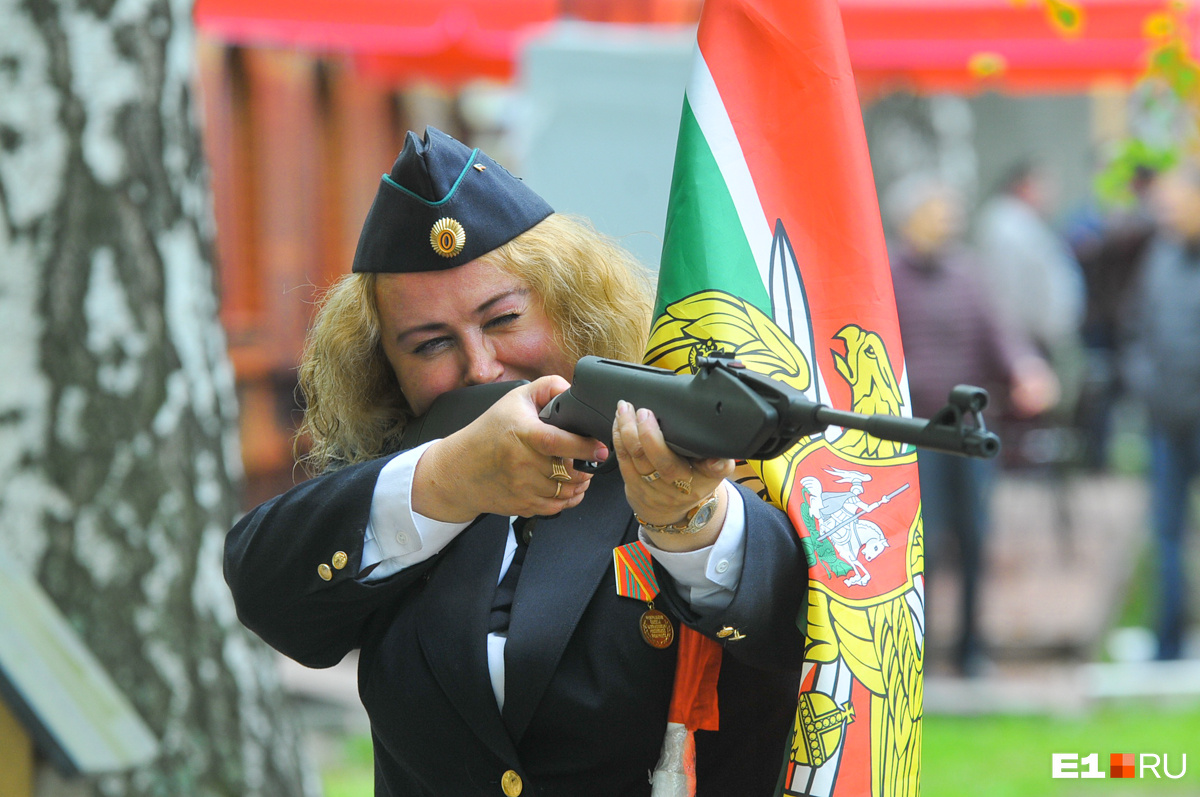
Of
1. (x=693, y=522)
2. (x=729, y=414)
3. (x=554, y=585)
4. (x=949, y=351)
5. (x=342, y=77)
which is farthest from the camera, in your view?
(x=342, y=77)

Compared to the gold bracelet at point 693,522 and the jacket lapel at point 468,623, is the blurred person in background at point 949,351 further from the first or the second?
the gold bracelet at point 693,522

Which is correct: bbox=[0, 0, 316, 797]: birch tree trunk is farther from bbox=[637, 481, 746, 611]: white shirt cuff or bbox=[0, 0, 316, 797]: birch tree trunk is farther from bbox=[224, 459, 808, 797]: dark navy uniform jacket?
bbox=[637, 481, 746, 611]: white shirt cuff

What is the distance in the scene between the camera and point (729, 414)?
1637 millimetres

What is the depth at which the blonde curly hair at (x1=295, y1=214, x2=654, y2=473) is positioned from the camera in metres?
2.19

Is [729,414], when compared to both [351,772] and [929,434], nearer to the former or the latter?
[929,434]

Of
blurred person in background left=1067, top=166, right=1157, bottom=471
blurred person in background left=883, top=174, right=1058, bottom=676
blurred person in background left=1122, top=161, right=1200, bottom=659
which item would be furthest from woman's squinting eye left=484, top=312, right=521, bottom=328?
blurred person in background left=1067, top=166, right=1157, bottom=471

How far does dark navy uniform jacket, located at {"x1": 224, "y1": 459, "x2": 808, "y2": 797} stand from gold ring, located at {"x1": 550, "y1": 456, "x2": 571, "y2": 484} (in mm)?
202

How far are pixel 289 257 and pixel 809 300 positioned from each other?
29.8 feet

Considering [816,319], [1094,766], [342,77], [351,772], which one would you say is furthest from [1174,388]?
[342,77]

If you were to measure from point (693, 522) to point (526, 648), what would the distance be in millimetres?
372

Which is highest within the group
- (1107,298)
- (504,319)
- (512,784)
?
(1107,298)

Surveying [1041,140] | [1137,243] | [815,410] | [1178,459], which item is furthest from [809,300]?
[1041,140]

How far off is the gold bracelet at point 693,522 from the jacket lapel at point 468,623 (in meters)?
0.39

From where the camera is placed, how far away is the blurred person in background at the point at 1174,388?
663 centimetres
